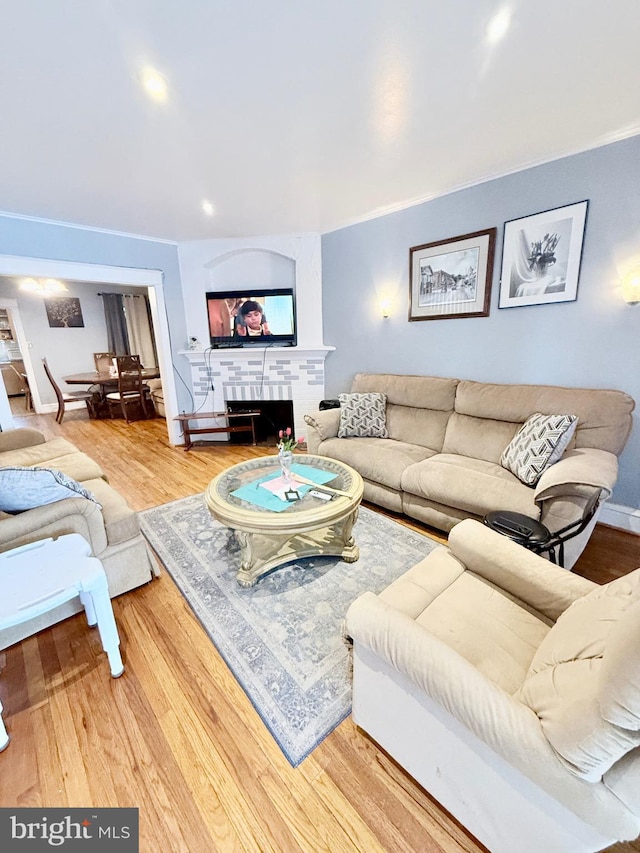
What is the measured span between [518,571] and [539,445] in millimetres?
1172

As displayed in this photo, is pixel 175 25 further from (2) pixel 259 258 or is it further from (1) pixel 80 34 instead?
(2) pixel 259 258

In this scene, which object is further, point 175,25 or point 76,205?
point 76,205

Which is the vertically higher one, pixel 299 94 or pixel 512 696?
pixel 299 94

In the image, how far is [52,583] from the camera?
4.15 ft

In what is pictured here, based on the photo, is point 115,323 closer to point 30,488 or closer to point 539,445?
point 30,488

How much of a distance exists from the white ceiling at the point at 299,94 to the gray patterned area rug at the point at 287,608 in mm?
2430

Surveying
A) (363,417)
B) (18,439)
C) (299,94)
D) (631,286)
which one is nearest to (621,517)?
(631,286)

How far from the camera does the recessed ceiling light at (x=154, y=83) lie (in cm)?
144

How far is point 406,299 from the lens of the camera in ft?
10.8

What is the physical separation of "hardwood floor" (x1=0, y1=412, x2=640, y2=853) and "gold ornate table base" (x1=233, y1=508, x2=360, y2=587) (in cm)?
38

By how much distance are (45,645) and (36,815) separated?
0.73 meters

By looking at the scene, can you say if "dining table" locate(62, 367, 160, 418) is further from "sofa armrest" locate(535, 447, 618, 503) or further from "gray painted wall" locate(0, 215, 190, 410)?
"sofa armrest" locate(535, 447, 618, 503)

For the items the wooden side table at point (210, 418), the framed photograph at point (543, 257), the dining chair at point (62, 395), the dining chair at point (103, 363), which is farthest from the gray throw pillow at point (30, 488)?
the dining chair at point (103, 363)

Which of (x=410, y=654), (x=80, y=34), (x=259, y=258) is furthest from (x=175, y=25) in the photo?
(x=259, y=258)
